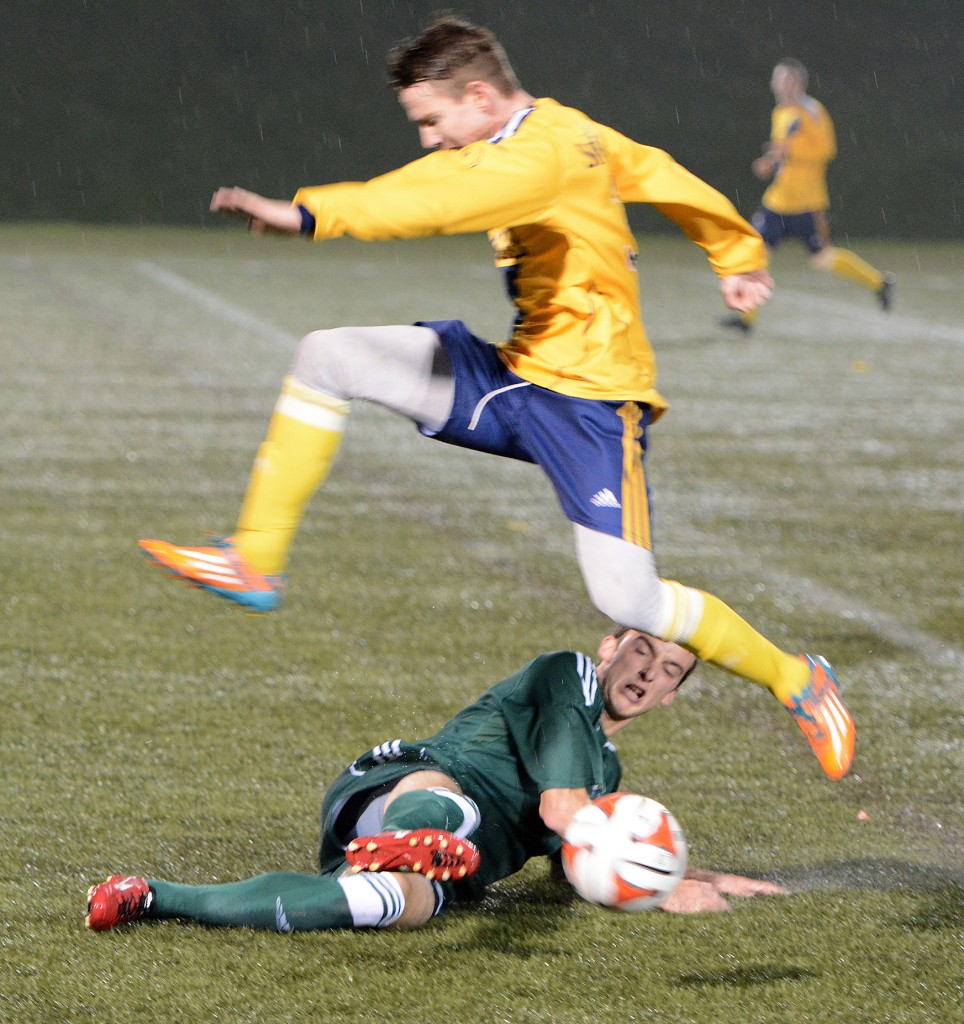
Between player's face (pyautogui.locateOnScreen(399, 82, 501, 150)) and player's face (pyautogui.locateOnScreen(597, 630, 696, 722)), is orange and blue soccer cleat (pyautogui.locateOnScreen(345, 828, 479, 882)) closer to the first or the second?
player's face (pyautogui.locateOnScreen(597, 630, 696, 722))

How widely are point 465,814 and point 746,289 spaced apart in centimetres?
140

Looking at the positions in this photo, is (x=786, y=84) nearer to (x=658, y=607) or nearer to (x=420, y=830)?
(x=658, y=607)

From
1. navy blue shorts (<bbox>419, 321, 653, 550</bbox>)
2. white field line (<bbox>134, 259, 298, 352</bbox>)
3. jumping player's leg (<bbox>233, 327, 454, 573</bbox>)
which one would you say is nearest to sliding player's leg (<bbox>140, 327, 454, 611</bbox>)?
jumping player's leg (<bbox>233, 327, 454, 573</bbox>)

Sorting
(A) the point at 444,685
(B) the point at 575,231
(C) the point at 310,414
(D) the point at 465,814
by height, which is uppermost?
(B) the point at 575,231

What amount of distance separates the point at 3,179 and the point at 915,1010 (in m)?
22.9

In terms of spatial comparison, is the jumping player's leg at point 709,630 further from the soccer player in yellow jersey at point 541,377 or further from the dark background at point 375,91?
the dark background at point 375,91

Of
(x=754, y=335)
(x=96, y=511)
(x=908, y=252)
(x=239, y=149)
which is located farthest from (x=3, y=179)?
(x=96, y=511)

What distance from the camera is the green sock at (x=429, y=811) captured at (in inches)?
116

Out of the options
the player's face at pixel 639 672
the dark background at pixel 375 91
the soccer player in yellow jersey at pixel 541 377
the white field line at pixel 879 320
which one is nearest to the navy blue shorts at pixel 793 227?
the white field line at pixel 879 320

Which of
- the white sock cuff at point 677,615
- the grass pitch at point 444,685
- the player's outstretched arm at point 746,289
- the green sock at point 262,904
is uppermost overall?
the player's outstretched arm at point 746,289

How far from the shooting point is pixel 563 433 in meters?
3.35

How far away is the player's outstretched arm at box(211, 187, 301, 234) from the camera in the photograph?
272 centimetres

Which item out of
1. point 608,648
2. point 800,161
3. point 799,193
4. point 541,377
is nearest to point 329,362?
point 541,377

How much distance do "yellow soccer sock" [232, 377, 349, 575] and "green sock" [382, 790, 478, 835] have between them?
573 mm
